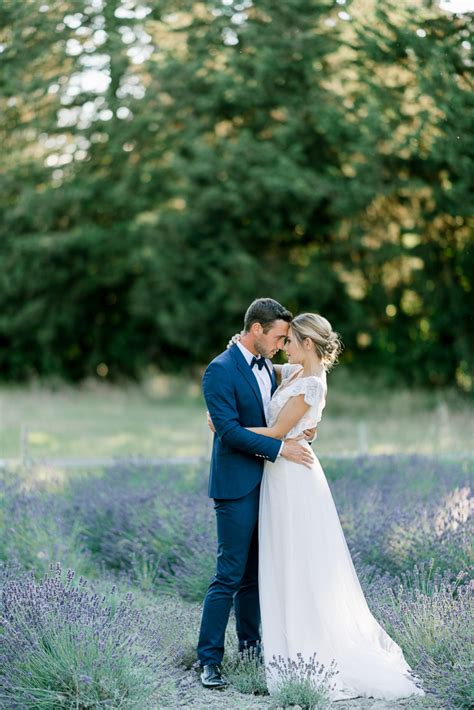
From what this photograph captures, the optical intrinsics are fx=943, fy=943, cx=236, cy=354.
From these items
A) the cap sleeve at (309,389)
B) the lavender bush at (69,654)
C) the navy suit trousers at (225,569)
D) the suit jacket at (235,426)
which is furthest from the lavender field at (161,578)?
the cap sleeve at (309,389)

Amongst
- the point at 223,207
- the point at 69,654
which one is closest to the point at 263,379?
the point at 69,654

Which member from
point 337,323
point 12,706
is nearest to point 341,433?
point 337,323

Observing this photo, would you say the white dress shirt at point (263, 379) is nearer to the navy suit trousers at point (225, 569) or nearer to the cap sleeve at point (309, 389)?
the cap sleeve at point (309, 389)

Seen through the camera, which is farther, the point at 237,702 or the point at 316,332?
the point at 316,332

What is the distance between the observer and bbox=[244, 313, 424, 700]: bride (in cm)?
444

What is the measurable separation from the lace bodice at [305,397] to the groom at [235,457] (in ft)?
0.21

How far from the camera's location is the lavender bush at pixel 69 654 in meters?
3.83

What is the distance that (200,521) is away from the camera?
624 centimetres

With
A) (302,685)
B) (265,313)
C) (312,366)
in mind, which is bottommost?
(302,685)

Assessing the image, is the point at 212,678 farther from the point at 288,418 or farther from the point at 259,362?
the point at 259,362

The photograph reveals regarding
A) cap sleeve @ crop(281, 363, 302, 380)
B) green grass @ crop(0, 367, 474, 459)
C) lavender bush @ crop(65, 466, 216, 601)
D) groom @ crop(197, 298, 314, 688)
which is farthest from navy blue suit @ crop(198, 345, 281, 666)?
green grass @ crop(0, 367, 474, 459)

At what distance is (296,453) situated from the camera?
445 cm

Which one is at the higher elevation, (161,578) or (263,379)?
(263,379)

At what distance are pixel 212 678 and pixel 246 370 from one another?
1.45m
